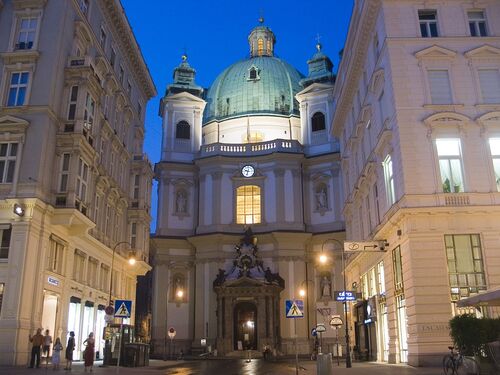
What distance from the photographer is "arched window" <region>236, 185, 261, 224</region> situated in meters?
64.4

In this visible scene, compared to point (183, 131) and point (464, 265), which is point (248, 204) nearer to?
point (183, 131)

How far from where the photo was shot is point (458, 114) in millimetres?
29781

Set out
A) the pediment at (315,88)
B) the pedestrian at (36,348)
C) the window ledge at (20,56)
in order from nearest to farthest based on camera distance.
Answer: the pedestrian at (36,348) → the window ledge at (20,56) → the pediment at (315,88)

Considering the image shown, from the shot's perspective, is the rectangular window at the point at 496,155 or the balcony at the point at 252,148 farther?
the balcony at the point at 252,148

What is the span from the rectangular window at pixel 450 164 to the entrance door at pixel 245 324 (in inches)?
1385

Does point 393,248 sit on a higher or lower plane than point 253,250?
lower

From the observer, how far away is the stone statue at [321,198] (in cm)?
6400

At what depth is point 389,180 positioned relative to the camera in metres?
32.0

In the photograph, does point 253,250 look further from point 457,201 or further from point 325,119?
point 457,201

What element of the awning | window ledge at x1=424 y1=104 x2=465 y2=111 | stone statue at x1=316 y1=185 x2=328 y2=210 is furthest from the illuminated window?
the awning

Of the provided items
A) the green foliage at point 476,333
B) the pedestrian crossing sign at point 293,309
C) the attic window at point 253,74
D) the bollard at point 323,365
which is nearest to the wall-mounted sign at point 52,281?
the pedestrian crossing sign at point 293,309

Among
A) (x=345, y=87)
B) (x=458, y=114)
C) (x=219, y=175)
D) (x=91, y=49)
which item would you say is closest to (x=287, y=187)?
(x=219, y=175)

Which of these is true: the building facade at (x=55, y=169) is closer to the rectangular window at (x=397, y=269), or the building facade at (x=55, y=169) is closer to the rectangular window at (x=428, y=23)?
the rectangular window at (x=397, y=269)

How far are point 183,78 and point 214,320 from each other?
33230mm
